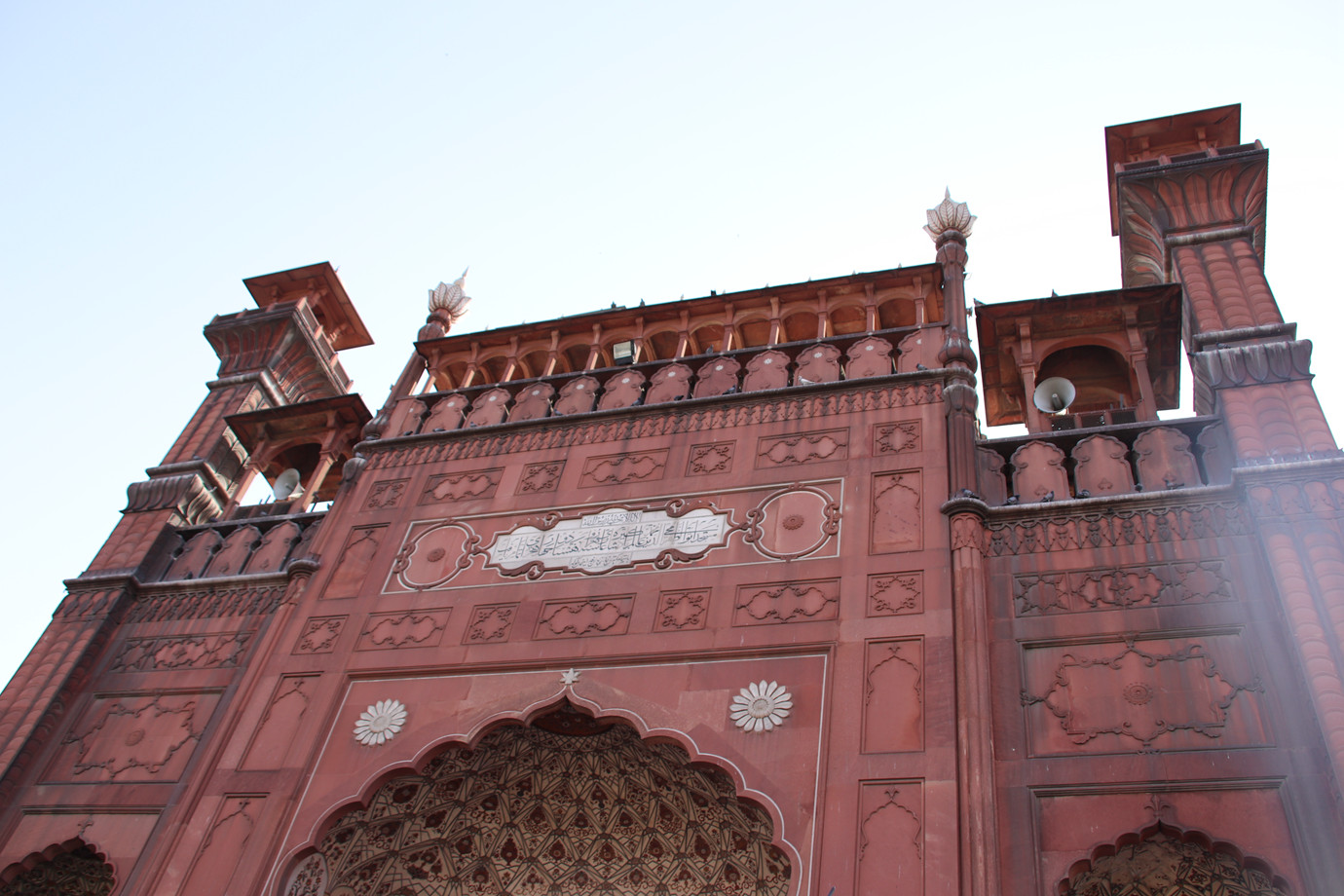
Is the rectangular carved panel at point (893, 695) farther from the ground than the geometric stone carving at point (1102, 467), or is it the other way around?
the geometric stone carving at point (1102, 467)

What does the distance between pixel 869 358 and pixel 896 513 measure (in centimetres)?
254

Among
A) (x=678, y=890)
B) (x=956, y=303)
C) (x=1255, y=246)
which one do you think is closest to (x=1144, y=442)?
(x=956, y=303)

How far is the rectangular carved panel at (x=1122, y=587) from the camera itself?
813 centimetres

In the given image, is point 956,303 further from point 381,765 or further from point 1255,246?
point 381,765

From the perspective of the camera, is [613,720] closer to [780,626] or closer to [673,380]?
[780,626]

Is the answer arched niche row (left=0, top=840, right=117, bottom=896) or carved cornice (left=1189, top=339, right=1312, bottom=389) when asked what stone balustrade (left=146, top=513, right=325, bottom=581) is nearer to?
arched niche row (left=0, top=840, right=117, bottom=896)

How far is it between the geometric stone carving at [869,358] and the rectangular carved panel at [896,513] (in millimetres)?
1700

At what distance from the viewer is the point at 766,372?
39.1ft

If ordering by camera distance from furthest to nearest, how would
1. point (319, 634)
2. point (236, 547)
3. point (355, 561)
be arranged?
point (236, 547), point (355, 561), point (319, 634)

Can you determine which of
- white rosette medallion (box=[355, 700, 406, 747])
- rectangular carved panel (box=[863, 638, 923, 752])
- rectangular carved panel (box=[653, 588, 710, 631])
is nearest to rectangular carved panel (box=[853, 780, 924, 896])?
rectangular carved panel (box=[863, 638, 923, 752])

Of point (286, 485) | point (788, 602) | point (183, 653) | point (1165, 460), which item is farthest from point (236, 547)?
point (1165, 460)

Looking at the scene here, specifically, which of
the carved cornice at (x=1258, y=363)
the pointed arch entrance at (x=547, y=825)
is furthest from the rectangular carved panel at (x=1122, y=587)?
the pointed arch entrance at (x=547, y=825)

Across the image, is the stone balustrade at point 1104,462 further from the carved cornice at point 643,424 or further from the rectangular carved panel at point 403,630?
the rectangular carved panel at point 403,630

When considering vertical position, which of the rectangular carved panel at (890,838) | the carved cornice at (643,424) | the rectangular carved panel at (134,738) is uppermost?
the carved cornice at (643,424)
